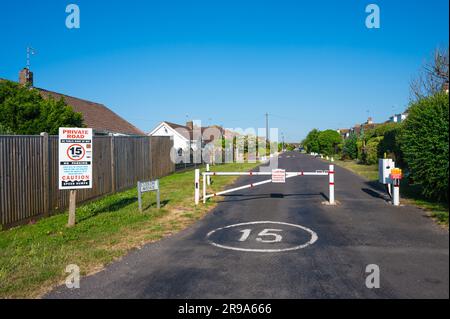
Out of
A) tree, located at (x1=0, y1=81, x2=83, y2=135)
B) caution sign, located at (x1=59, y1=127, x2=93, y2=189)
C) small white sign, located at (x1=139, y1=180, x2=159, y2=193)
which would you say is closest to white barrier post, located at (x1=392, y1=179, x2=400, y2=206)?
small white sign, located at (x1=139, y1=180, x2=159, y2=193)

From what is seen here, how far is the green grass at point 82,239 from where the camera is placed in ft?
17.3

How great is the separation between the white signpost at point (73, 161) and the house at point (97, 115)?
16.9 metres

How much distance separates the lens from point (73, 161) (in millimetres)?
8961

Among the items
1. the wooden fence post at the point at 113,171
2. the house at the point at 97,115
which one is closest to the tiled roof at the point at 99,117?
the house at the point at 97,115

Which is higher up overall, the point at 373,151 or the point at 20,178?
the point at 373,151

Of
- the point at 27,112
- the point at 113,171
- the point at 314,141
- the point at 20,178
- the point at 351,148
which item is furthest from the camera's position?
the point at 314,141

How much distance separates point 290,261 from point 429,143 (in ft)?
21.2

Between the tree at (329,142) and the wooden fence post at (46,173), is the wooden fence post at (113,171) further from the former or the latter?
the tree at (329,142)

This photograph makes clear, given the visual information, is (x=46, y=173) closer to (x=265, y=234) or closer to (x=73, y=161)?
(x=73, y=161)

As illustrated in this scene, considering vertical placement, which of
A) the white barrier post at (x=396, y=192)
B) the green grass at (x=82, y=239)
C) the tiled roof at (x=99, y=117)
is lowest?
the green grass at (x=82, y=239)

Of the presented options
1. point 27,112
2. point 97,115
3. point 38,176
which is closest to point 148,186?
point 38,176

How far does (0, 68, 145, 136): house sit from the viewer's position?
25.3 metres
